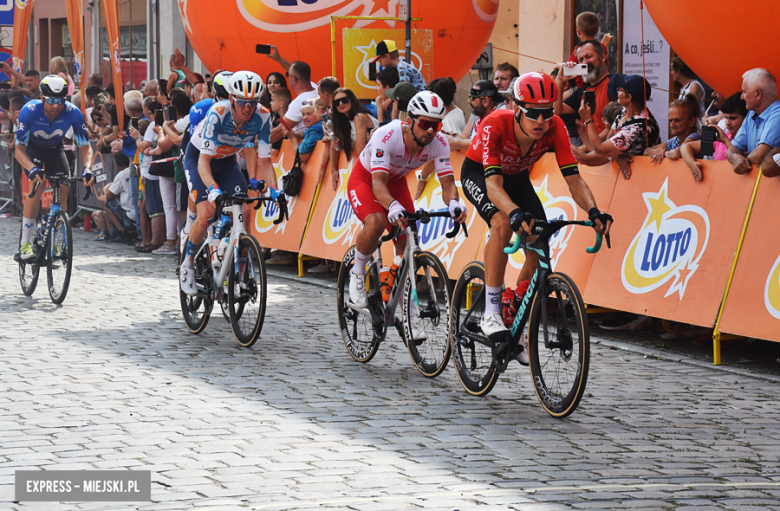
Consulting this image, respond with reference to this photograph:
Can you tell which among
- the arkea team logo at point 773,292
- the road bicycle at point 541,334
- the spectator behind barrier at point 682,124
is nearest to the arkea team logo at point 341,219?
the spectator behind barrier at point 682,124

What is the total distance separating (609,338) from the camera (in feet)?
31.8

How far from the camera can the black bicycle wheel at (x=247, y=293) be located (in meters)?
8.88

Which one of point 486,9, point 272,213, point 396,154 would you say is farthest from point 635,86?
point 486,9

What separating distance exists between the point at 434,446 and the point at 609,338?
4.03m

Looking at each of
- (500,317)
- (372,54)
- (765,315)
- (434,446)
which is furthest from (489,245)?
(372,54)

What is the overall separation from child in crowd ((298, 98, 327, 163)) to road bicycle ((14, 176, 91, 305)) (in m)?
3.46

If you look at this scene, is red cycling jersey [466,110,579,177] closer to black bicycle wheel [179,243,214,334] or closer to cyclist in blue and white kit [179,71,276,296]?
cyclist in blue and white kit [179,71,276,296]

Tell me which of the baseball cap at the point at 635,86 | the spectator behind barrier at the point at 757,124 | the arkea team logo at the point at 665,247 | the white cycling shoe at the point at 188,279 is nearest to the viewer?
the spectator behind barrier at the point at 757,124

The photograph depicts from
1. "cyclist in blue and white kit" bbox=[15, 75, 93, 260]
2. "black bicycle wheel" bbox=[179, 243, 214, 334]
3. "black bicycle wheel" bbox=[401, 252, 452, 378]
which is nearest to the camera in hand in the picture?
"black bicycle wheel" bbox=[401, 252, 452, 378]

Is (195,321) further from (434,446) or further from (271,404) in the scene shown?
(434,446)

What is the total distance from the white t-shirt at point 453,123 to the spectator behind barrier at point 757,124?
3.55 metres

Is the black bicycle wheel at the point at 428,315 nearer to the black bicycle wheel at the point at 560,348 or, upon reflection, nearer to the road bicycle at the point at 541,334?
the road bicycle at the point at 541,334

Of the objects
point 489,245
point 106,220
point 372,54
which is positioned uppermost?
point 372,54

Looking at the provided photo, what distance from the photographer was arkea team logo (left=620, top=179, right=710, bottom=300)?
8820 mm
